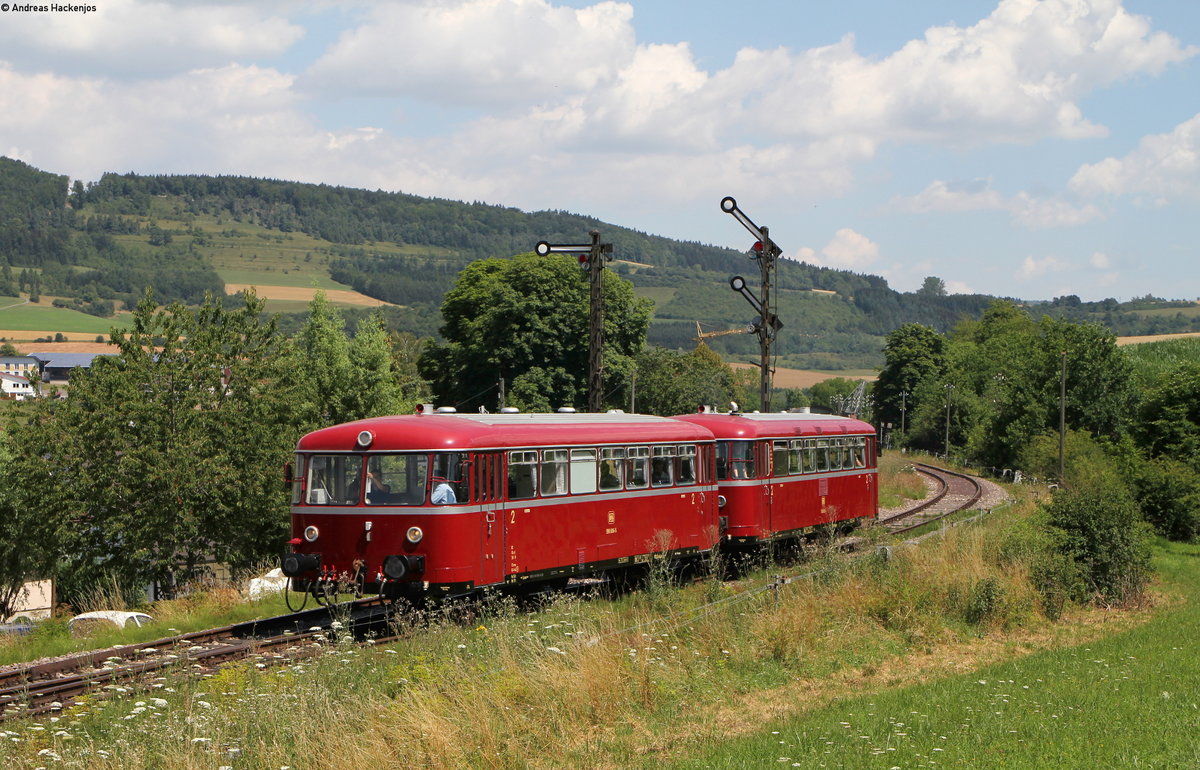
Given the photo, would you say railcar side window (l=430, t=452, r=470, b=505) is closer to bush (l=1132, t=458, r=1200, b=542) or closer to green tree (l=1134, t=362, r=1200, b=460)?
bush (l=1132, t=458, r=1200, b=542)

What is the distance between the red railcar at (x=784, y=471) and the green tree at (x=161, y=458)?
1092 cm

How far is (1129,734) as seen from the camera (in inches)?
412

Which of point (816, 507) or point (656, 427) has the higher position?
point (656, 427)

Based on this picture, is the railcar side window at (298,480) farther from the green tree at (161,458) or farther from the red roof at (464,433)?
the green tree at (161,458)

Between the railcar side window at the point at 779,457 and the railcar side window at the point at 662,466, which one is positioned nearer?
the railcar side window at the point at 662,466

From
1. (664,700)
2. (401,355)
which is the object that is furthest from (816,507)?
(401,355)

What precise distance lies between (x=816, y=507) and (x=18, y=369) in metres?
146

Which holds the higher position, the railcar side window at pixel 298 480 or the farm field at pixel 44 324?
the farm field at pixel 44 324

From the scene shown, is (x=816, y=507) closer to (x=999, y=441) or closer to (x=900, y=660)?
(x=900, y=660)

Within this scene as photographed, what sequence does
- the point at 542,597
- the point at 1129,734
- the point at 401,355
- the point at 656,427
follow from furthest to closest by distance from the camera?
the point at 401,355 < the point at 656,427 < the point at 542,597 < the point at 1129,734

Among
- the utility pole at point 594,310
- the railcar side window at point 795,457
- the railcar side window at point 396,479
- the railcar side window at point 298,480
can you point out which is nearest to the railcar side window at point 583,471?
the railcar side window at point 396,479

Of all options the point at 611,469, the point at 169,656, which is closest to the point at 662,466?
the point at 611,469

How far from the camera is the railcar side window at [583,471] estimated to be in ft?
62.3

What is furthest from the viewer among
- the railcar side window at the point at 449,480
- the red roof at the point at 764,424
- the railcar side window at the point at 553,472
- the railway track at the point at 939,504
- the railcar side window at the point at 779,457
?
the railway track at the point at 939,504
